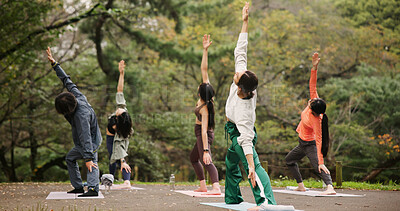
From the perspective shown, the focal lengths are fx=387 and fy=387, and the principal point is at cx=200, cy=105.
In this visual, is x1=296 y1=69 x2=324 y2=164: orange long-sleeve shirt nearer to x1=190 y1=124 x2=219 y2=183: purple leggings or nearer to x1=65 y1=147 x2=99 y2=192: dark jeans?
x1=190 y1=124 x2=219 y2=183: purple leggings

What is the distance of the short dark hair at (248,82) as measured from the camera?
164 inches

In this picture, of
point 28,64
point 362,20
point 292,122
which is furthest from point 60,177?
point 362,20

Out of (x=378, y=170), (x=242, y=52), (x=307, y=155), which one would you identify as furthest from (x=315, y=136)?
(x=378, y=170)

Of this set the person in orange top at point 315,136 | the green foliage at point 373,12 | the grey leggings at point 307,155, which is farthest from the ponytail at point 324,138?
the green foliage at point 373,12

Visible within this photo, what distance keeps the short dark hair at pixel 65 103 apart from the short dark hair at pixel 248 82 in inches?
114

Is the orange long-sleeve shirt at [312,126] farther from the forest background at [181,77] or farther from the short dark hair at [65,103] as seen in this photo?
the forest background at [181,77]

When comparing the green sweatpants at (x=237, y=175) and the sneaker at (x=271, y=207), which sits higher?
the green sweatpants at (x=237, y=175)

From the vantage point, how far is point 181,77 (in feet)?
73.4

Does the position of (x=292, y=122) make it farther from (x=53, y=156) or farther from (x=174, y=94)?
(x=53, y=156)

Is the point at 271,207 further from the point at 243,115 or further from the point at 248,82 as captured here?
the point at 248,82

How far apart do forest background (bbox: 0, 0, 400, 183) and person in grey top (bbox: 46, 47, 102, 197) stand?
6.70 m

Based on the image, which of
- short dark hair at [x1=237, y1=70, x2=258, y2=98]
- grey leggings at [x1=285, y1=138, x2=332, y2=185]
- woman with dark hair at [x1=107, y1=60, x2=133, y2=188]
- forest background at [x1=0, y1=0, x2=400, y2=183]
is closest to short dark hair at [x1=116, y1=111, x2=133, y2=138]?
woman with dark hair at [x1=107, y1=60, x2=133, y2=188]

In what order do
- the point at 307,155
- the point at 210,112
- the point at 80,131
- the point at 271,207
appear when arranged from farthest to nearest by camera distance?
1. the point at 307,155
2. the point at 210,112
3. the point at 80,131
4. the point at 271,207

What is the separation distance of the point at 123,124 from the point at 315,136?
145 inches
